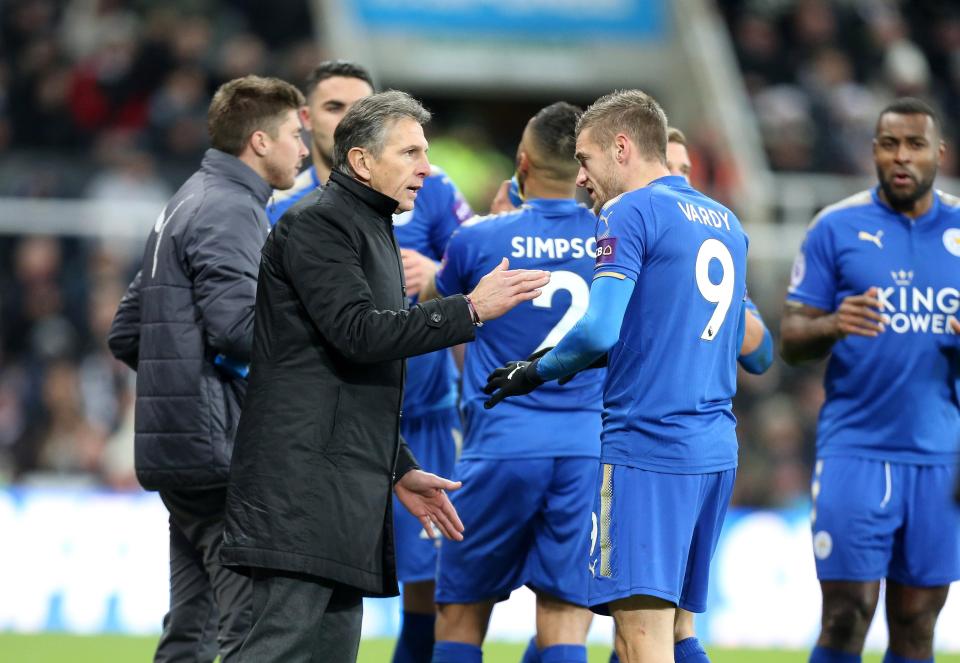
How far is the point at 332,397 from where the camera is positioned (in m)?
4.54

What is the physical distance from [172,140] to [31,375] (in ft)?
10.1

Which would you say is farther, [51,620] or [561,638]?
[51,620]

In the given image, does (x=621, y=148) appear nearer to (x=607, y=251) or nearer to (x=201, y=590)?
(x=607, y=251)

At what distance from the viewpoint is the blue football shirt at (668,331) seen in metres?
4.81

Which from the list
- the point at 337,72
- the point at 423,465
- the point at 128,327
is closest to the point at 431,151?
the point at 337,72

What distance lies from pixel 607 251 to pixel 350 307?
86 centimetres

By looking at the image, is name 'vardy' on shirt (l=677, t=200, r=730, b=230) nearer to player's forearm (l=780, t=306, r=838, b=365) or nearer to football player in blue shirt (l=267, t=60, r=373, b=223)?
player's forearm (l=780, t=306, r=838, b=365)

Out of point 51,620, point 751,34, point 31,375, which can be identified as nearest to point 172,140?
point 31,375

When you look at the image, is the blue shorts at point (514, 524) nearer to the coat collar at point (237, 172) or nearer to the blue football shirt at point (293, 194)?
the coat collar at point (237, 172)

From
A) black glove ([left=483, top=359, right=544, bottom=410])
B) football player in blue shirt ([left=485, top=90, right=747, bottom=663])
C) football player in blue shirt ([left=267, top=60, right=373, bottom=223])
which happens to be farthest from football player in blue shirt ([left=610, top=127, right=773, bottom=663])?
football player in blue shirt ([left=267, top=60, right=373, bottom=223])

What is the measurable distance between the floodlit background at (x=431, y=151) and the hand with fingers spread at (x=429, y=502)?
17.2ft

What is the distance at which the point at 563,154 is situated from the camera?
232 inches

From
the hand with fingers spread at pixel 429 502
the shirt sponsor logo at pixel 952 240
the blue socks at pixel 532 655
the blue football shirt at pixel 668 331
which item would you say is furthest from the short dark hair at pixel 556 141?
the blue socks at pixel 532 655

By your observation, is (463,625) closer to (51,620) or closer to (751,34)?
(51,620)
